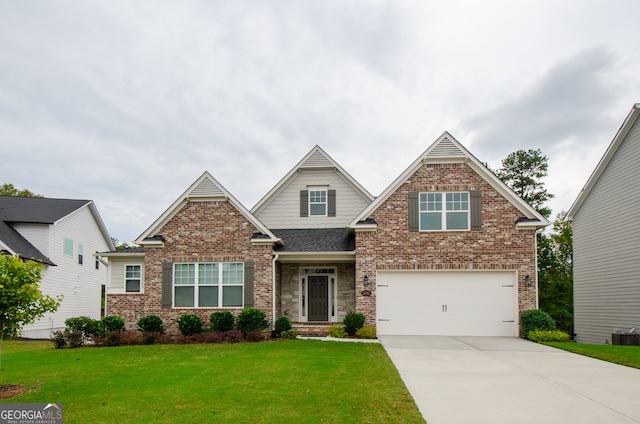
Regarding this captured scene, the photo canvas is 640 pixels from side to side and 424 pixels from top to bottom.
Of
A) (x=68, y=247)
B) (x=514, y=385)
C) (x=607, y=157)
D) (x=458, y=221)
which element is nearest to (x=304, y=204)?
(x=458, y=221)

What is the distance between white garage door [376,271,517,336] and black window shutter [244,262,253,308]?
4.54 metres

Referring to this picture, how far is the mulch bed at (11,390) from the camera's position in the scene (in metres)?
8.93

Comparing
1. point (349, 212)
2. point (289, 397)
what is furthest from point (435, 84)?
point (289, 397)

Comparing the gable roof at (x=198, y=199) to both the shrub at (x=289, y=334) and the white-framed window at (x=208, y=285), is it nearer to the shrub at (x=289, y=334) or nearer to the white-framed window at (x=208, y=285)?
the white-framed window at (x=208, y=285)

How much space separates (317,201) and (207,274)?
5825 millimetres

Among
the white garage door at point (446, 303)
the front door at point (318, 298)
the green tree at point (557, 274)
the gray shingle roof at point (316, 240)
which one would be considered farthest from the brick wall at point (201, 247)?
the green tree at point (557, 274)

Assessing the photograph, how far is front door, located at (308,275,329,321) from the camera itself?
66.7 ft

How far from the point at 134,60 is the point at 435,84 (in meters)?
10.1

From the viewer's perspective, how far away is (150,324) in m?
18.1

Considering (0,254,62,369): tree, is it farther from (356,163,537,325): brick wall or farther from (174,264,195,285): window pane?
(356,163,537,325): brick wall

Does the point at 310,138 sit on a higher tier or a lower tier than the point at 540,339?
higher

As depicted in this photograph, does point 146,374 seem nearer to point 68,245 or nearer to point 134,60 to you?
point 134,60

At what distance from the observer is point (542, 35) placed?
54.4 ft

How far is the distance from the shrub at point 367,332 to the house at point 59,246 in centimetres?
1326
